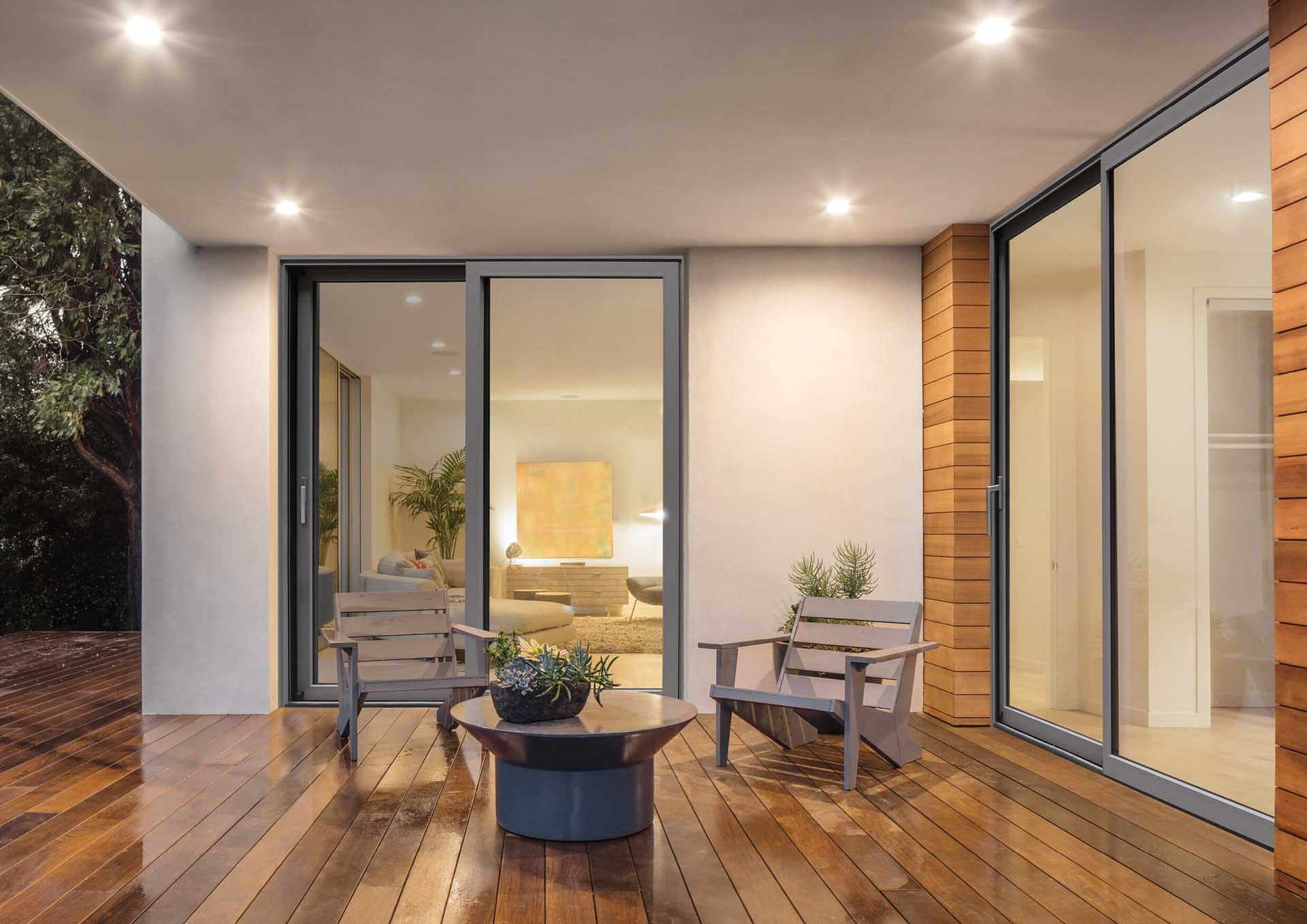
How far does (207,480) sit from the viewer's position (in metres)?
5.94

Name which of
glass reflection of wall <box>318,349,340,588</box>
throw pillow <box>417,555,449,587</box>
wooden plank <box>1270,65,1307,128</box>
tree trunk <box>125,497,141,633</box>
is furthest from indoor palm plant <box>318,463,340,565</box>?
tree trunk <box>125,497,141,633</box>

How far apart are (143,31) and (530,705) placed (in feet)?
8.80

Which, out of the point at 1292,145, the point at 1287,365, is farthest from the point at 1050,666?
the point at 1292,145

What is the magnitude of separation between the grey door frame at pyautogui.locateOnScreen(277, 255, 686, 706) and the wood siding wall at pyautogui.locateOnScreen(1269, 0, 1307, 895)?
3.56 m

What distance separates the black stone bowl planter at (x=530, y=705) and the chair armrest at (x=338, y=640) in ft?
4.93

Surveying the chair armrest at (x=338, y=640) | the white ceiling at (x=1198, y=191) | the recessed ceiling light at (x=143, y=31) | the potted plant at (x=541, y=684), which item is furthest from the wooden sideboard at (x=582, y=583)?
the recessed ceiling light at (x=143, y=31)

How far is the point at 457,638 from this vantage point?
642 centimetres

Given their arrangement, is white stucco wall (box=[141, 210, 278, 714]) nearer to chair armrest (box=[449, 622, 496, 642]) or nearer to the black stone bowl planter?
chair armrest (box=[449, 622, 496, 642])

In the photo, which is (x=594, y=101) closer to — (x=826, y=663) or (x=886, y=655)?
(x=886, y=655)

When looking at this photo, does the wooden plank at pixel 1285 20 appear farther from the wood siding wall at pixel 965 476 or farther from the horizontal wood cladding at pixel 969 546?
the horizontal wood cladding at pixel 969 546

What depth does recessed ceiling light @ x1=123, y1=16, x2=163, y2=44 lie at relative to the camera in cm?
324

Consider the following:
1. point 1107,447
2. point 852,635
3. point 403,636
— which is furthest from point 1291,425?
point 403,636

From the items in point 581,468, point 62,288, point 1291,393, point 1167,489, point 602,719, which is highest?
point 62,288

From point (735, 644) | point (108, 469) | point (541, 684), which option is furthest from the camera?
point (108, 469)
